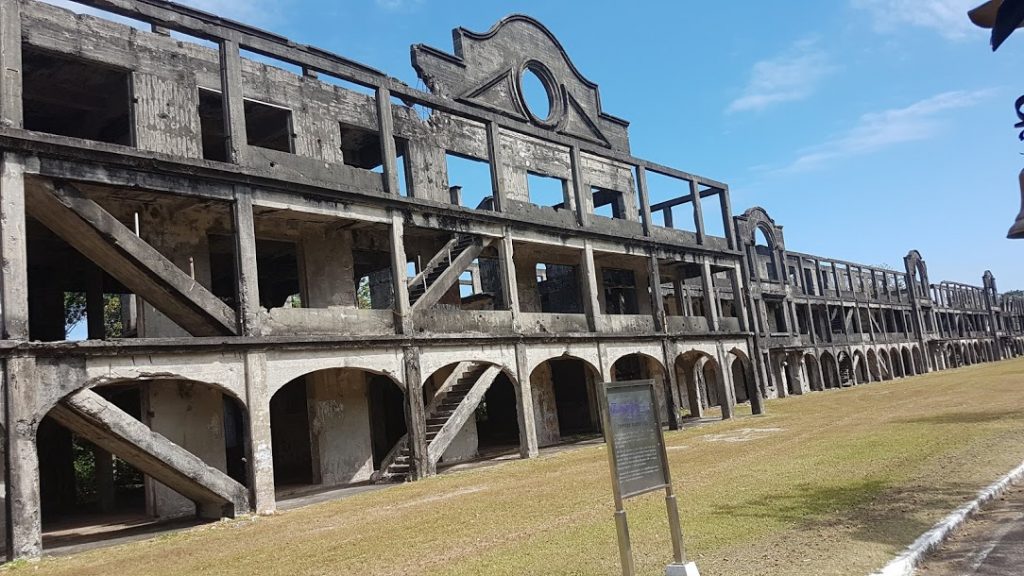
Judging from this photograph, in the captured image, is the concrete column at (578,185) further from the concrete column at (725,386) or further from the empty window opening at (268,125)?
the empty window opening at (268,125)

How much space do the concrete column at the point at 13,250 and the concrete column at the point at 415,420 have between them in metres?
7.01

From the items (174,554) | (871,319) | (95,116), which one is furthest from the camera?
(871,319)

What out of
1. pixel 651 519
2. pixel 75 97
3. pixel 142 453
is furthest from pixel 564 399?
pixel 651 519

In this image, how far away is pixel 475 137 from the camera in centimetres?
2178

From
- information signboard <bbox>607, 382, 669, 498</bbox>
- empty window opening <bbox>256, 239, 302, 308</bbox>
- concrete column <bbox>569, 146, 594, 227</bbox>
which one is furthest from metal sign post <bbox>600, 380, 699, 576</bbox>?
concrete column <bbox>569, 146, 594, 227</bbox>

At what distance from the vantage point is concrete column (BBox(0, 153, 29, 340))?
1023 centimetres

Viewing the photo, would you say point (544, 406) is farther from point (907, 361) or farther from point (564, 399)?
point (907, 361)

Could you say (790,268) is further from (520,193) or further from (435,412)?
(435,412)

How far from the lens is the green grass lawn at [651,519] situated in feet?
21.0

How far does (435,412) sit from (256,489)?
5484mm

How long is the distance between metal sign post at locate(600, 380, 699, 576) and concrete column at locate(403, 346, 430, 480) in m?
9.94

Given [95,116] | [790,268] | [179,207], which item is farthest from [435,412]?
[790,268]

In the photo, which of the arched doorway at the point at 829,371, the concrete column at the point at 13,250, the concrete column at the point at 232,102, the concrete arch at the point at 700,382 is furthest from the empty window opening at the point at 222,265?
the arched doorway at the point at 829,371

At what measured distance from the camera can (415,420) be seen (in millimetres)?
15289
